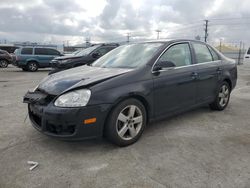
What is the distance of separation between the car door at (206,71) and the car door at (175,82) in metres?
0.21

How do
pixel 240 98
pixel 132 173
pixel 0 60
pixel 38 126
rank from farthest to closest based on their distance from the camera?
pixel 0 60 → pixel 240 98 → pixel 38 126 → pixel 132 173

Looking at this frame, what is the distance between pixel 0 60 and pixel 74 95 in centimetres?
1841

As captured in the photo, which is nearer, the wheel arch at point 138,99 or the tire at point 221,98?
the wheel arch at point 138,99

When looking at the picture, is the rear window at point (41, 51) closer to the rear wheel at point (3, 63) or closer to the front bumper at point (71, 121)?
the rear wheel at point (3, 63)

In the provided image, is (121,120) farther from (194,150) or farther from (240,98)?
(240,98)

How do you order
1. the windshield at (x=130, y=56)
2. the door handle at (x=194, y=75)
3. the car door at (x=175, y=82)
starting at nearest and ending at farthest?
1. the car door at (x=175, y=82)
2. the windshield at (x=130, y=56)
3. the door handle at (x=194, y=75)

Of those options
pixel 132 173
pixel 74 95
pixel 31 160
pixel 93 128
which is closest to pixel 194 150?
pixel 132 173

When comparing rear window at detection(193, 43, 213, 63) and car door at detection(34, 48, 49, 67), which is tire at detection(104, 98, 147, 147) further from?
car door at detection(34, 48, 49, 67)

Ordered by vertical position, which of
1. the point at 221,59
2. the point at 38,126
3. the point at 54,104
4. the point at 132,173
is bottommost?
the point at 132,173

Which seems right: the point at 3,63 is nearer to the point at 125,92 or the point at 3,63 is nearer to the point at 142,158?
the point at 125,92

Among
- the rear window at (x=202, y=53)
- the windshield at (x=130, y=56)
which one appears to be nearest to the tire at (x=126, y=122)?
the windshield at (x=130, y=56)

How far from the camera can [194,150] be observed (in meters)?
3.40

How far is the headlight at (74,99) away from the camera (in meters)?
3.09

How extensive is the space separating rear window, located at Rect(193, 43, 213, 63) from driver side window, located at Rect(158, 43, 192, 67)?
0.86 ft
